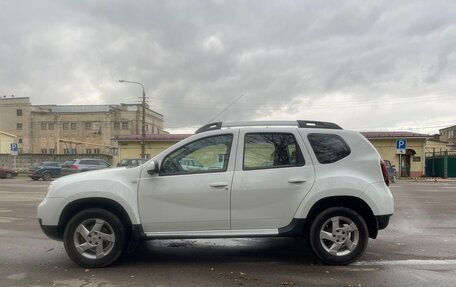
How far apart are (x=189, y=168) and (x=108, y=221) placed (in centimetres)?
124

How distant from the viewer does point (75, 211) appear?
5.98 metres

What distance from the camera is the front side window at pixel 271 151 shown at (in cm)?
599

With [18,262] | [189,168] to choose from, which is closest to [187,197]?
[189,168]

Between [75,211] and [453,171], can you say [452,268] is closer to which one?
[75,211]

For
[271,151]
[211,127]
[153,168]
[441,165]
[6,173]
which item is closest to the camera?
[153,168]

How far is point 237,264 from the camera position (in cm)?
612

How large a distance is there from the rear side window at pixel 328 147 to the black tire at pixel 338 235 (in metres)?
0.68

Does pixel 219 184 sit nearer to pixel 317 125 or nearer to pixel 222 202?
pixel 222 202

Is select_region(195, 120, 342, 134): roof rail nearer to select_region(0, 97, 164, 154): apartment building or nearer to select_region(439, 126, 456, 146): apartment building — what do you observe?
select_region(439, 126, 456, 146): apartment building

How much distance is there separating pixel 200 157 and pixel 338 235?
2.08 meters

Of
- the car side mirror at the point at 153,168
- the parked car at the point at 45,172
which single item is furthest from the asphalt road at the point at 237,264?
the parked car at the point at 45,172

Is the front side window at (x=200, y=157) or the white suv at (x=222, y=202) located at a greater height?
the front side window at (x=200, y=157)

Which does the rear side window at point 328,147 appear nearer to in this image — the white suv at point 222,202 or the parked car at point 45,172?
the white suv at point 222,202

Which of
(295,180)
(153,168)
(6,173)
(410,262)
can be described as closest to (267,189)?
(295,180)
